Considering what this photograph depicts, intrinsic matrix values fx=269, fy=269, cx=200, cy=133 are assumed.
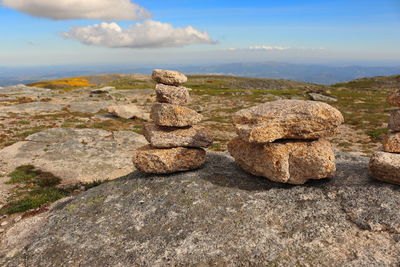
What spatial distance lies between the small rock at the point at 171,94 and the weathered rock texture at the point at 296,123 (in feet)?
19.8

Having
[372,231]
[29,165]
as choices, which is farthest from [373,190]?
[29,165]

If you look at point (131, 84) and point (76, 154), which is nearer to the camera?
point (76, 154)

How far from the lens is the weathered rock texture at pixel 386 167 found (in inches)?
553

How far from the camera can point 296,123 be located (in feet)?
51.5

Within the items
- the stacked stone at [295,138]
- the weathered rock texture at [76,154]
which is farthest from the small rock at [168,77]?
the weathered rock texture at [76,154]

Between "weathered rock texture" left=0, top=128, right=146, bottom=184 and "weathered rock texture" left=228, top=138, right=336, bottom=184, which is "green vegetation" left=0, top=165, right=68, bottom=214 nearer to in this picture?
"weathered rock texture" left=0, top=128, right=146, bottom=184

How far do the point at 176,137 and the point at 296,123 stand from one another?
8448mm

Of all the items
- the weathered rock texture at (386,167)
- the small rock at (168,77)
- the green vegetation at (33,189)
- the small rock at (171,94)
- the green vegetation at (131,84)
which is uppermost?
the small rock at (168,77)

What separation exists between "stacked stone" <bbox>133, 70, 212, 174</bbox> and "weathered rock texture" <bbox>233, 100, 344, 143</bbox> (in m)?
4.82

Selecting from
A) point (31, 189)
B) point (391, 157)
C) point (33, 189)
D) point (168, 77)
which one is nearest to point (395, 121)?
point (391, 157)

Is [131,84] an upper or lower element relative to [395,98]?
lower

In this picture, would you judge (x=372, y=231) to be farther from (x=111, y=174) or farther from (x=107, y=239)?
(x=111, y=174)

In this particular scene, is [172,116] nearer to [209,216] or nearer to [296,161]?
[209,216]

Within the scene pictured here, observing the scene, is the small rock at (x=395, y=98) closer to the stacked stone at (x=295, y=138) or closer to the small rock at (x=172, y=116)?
the stacked stone at (x=295, y=138)
